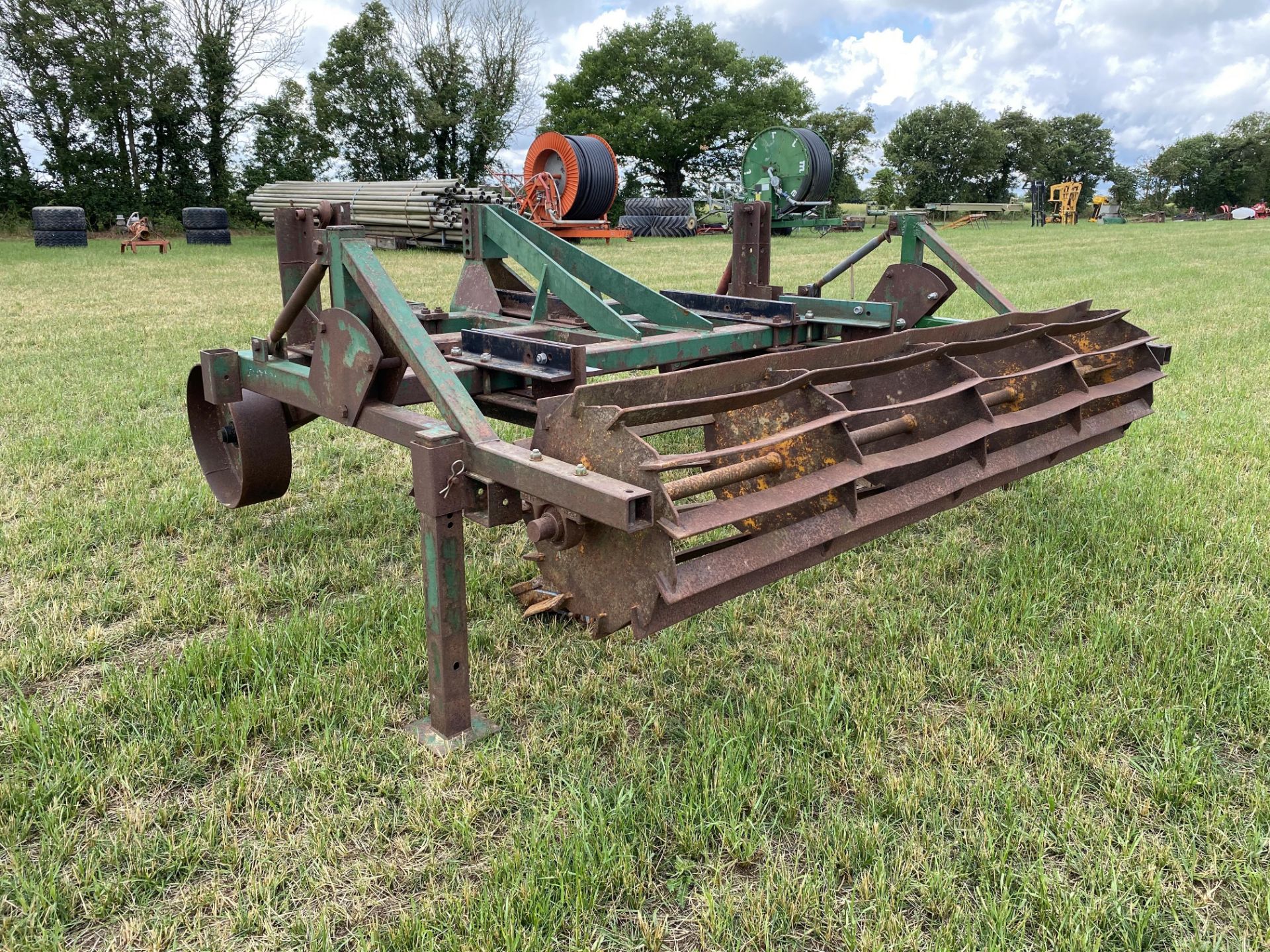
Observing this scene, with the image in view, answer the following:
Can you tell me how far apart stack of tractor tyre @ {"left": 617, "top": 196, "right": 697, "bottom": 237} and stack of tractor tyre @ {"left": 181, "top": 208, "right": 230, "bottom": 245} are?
1049cm

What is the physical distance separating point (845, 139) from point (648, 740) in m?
53.7

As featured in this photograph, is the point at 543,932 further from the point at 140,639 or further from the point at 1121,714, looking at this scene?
the point at 140,639

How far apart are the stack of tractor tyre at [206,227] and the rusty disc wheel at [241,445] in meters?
21.5

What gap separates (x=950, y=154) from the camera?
188 ft

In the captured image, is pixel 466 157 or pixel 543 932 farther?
pixel 466 157

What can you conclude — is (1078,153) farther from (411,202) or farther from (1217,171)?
(411,202)

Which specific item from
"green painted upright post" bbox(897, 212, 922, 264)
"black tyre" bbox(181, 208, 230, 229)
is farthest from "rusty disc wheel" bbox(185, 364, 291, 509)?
"black tyre" bbox(181, 208, 230, 229)

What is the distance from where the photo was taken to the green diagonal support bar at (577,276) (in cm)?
359

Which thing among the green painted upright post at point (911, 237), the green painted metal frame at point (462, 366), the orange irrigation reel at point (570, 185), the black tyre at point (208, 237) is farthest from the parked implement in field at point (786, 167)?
the green painted metal frame at point (462, 366)

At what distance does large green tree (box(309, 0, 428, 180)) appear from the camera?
102 ft

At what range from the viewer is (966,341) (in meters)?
3.12

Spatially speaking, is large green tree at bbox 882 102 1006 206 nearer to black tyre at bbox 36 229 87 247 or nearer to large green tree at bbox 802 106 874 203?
large green tree at bbox 802 106 874 203

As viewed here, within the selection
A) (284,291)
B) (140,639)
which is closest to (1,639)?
(140,639)

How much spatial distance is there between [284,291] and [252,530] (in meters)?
1.24
